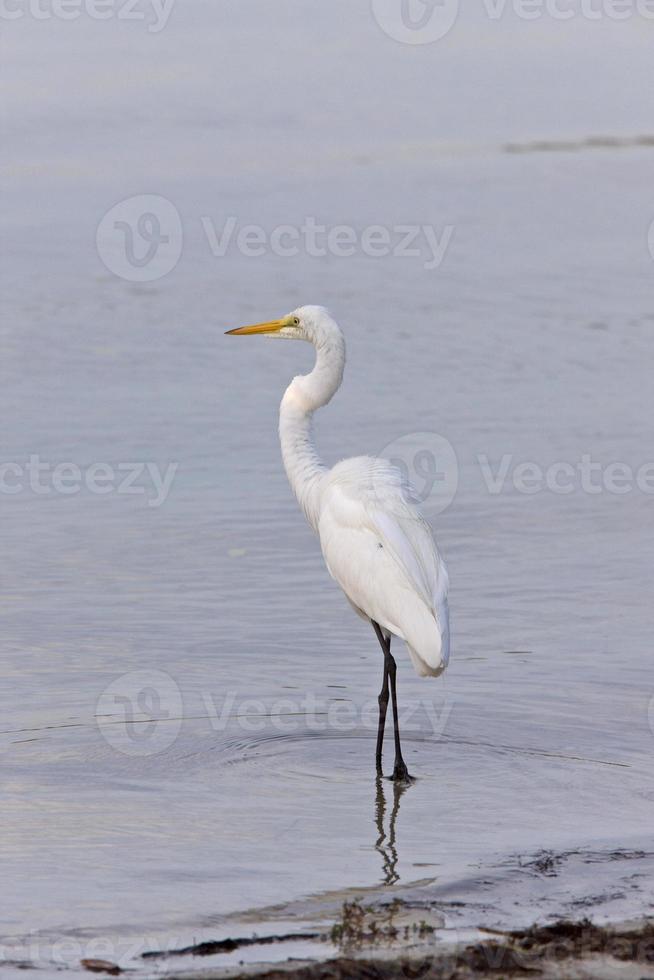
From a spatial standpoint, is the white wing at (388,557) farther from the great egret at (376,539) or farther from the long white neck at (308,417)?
the long white neck at (308,417)

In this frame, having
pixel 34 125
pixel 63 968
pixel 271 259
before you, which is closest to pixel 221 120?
pixel 34 125

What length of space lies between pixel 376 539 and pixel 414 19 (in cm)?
2705

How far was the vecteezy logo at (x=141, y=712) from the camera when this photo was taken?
739 centimetres

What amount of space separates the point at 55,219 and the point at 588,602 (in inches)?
506

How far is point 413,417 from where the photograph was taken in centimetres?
1384

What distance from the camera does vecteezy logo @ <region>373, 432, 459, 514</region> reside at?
11633 mm
